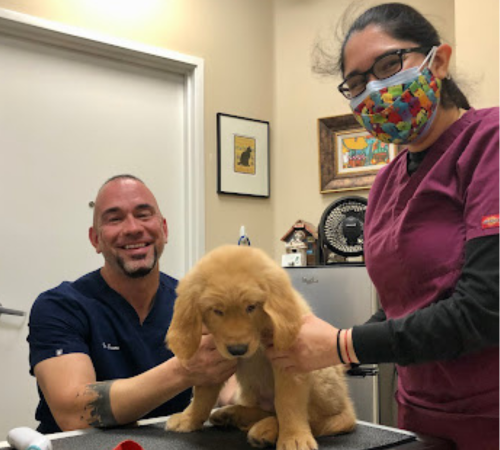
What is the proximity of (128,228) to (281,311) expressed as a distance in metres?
0.84

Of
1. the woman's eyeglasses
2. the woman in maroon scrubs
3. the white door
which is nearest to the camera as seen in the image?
the woman in maroon scrubs

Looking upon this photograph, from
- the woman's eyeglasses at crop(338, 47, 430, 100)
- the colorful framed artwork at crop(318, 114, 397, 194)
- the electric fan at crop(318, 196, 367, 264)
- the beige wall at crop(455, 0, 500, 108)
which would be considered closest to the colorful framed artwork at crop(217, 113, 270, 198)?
the colorful framed artwork at crop(318, 114, 397, 194)

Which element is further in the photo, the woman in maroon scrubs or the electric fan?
the electric fan

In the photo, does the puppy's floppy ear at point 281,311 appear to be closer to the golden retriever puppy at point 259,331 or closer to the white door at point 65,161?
the golden retriever puppy at point 259,331

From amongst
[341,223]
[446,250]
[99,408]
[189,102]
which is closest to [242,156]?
[189,102]

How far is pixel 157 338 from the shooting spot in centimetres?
186

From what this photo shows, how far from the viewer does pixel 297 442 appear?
4.02ft

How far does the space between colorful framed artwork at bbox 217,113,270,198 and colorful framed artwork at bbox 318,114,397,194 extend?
39cm

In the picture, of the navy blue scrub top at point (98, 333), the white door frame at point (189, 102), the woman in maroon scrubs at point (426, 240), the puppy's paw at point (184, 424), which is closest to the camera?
the woman in maroon scrubs at point (426, 240)

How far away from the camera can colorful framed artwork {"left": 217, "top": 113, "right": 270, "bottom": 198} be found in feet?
12.0

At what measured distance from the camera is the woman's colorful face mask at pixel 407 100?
1308 mm

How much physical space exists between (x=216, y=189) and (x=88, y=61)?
1021 mm

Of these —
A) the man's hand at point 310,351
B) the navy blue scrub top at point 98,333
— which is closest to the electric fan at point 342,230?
the navy blue scrub top at point 98,333

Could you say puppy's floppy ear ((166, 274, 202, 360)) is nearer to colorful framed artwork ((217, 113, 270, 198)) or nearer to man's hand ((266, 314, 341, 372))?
man's hand ((266, 314, 341, 372))
